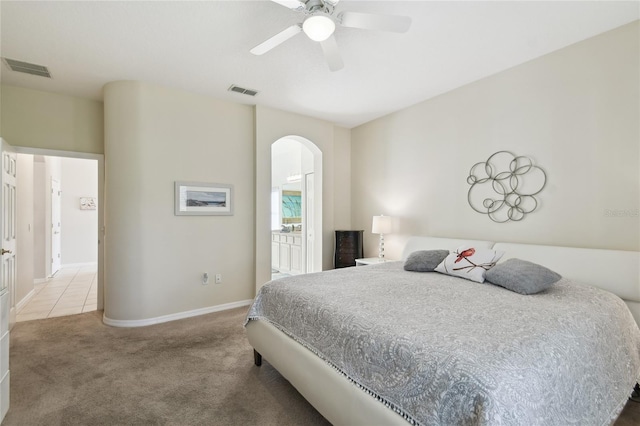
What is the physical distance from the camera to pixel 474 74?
10.6ft

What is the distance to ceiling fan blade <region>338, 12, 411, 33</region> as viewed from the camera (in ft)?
6.20

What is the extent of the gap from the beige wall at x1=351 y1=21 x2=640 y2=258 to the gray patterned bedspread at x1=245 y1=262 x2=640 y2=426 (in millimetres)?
769

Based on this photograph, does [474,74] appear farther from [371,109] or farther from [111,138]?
[111,138]

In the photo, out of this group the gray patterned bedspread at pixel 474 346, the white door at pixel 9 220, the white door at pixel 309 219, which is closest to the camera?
the gray patterned bedspread at pixel 474 346

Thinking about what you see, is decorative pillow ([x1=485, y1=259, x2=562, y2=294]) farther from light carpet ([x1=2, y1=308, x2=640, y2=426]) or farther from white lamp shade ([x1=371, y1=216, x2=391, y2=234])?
white lamp shade ([x1=371, y1=216, x2=391, y2=234])

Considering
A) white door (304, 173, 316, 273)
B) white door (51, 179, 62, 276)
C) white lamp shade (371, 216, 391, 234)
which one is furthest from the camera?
white door (51, 179, 62, 276)

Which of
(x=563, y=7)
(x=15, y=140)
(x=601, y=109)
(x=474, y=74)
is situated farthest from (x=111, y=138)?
(x=601, y=109)

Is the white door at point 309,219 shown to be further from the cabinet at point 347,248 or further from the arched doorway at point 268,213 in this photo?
the cabinet at point 347,248

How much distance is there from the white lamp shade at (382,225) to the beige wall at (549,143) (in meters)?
0.22

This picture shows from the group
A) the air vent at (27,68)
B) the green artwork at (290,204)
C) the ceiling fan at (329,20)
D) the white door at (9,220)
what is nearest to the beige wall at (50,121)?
the white door at (9,220)

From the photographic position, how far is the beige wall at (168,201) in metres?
3.45

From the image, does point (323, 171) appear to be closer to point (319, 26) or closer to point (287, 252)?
Result: point (287, 252)

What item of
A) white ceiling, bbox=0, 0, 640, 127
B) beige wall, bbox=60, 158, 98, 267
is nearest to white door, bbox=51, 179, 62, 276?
beige wall, bbox=60, 158, 98, 267

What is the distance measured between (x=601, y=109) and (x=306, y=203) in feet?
13.5
